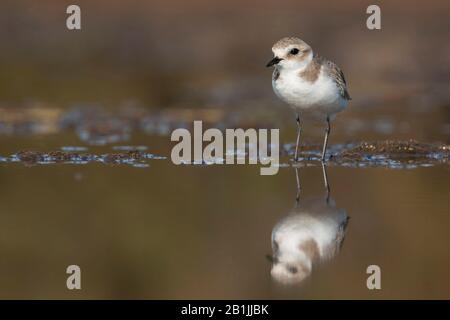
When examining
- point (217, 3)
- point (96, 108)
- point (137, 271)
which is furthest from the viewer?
point (217, 3)

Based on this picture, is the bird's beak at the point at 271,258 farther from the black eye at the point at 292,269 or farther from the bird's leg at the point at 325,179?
the bird's leg at the point at 325,179

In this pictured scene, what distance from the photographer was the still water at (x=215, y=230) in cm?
575

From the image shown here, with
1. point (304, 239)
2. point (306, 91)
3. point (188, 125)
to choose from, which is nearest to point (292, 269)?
point (304, 239)

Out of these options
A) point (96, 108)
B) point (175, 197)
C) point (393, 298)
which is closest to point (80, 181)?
point (175, 197)

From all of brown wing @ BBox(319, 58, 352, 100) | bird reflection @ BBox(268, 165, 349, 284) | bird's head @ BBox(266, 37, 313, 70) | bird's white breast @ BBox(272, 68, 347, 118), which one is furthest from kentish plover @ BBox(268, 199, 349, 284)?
brown wing @ BBox(319, 58, 352, 100)

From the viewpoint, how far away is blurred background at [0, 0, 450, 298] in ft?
19.9

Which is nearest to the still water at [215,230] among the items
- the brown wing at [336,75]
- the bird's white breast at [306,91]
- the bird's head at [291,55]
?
the bird's white breast at [306,91]

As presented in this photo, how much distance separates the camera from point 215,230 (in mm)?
7035

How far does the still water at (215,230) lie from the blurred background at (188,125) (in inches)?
0.8

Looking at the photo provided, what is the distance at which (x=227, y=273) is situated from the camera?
593cm

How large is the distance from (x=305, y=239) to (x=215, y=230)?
2.46 ft
